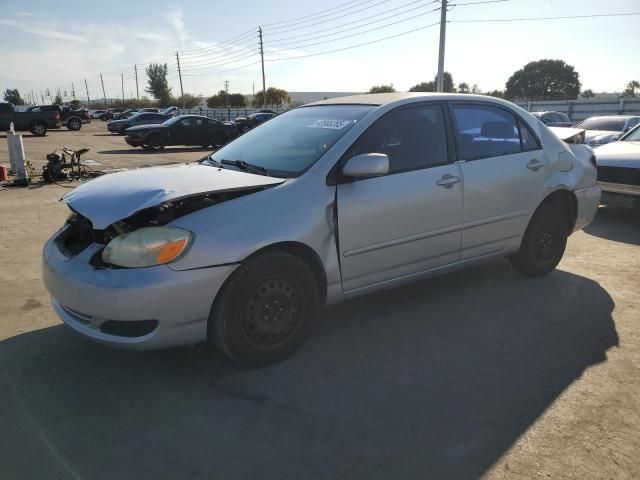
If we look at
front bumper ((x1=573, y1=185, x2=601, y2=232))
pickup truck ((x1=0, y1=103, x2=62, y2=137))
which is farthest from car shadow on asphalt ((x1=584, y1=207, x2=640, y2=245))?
pickup truck ((x1=0, y1=103, x2=62, y2=137))

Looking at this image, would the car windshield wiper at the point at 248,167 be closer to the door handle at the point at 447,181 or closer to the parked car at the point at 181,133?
the door handle at the point at 447,181

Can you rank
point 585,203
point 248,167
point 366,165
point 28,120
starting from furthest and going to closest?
1. point 28,120
2. point 585,203
3. point 248,167
4. point 366,165

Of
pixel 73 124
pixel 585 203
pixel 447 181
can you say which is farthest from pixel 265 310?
pixel 73 124

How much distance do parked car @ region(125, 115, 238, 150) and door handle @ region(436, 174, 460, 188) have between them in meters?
18.4

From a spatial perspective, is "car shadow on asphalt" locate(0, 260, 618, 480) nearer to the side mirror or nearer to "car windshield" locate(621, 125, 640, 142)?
the side mirror

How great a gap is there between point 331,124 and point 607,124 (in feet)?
45.0

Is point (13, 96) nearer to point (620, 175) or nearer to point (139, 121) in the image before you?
point (139, 121)

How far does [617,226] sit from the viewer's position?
701cm

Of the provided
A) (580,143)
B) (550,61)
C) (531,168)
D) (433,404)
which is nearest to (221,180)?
(433,404)

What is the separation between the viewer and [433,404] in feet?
9.12

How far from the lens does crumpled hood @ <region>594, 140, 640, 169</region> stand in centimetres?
688

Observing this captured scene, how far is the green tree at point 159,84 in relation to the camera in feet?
285

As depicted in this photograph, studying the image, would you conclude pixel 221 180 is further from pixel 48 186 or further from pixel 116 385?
pixel 48 186

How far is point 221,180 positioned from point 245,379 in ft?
4.05
